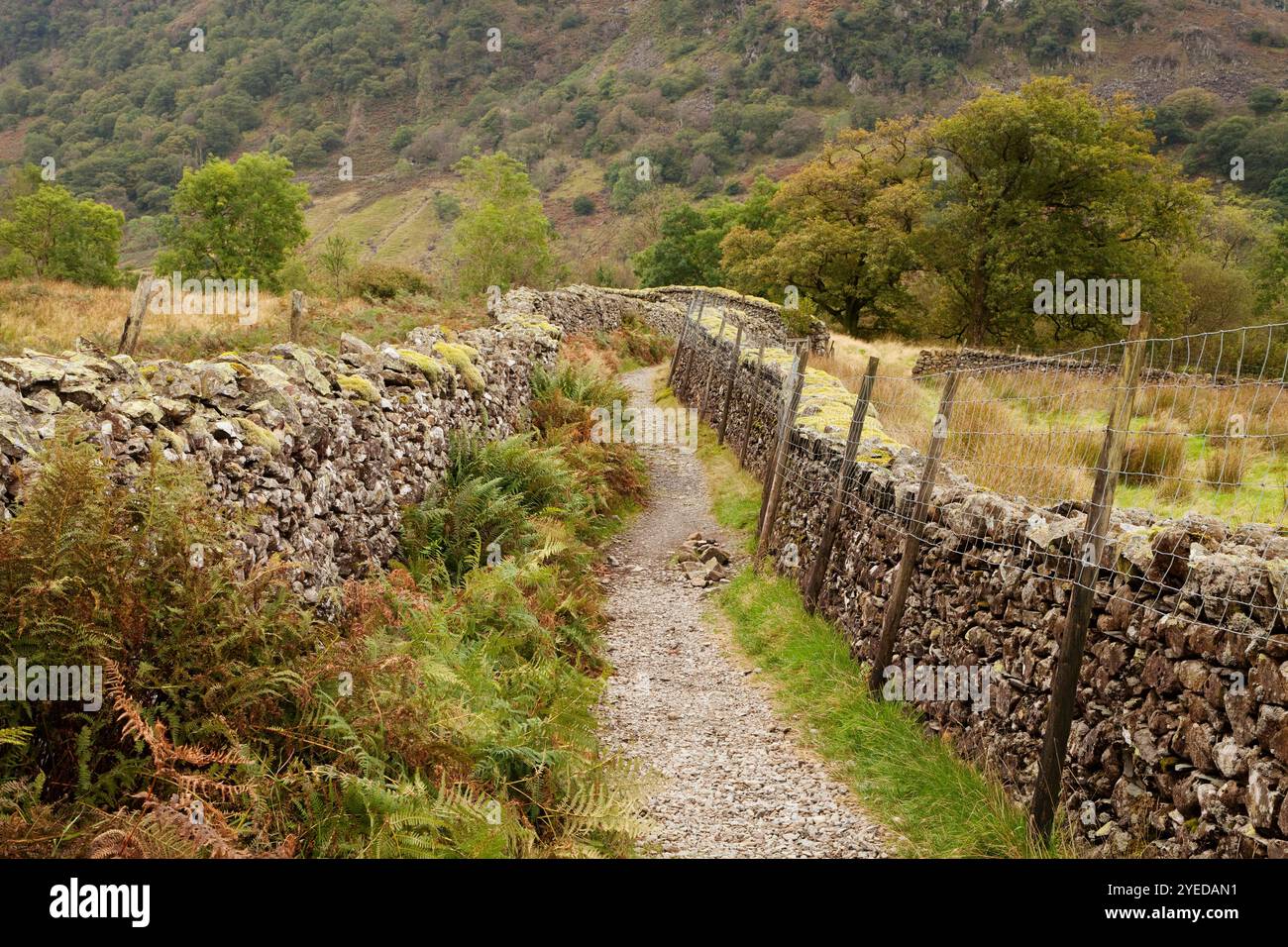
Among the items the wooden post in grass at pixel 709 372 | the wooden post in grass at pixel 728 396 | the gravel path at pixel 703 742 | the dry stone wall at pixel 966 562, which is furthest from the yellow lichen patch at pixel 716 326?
the dry stone wall at pixel 966 562

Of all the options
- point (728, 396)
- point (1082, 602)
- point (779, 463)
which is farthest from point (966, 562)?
point (728, 396)

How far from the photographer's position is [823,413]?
1027cm

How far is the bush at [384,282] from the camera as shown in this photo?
76.1ft

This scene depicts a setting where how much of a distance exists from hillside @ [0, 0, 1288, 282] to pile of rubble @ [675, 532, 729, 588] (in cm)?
7186

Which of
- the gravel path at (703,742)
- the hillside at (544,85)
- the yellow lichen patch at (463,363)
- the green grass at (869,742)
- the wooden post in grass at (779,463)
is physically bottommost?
the gravel path at (703,742)

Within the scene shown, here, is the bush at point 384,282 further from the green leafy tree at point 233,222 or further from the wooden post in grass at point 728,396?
the green leafy tree at point 233,222

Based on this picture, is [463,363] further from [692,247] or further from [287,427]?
[692,247]

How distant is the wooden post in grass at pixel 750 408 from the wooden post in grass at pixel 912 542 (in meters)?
7.48

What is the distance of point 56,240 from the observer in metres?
35.6

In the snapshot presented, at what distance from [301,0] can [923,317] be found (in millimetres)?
215198

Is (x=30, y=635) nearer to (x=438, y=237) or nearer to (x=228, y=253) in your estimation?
(x=228, y=253)

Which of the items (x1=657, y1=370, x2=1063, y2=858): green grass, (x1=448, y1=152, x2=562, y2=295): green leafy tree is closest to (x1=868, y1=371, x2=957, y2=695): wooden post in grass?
(x1=657, y1=370, x2=1063, y2=858): green grass

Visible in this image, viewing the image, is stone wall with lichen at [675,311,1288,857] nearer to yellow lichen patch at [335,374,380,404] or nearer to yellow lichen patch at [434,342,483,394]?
yellow lichen patch at [335,374,380,404]

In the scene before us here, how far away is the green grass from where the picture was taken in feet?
15.6
